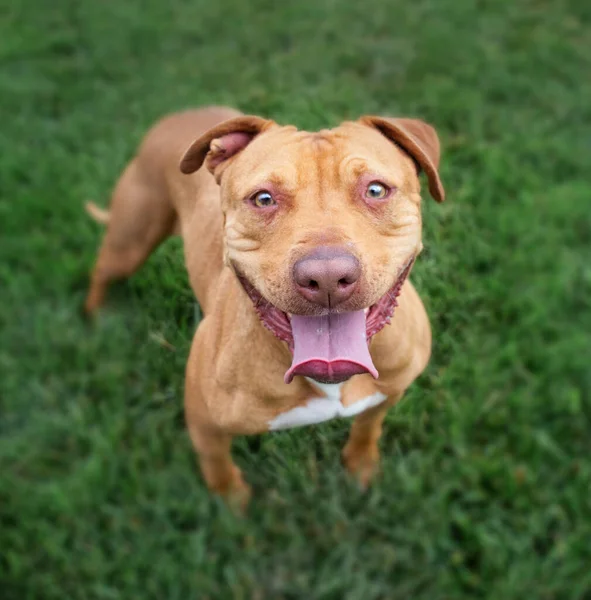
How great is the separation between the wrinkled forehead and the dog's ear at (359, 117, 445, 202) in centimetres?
2

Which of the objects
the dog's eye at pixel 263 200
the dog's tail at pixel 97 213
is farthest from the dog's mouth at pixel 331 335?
the dog's tail at pixel 97 213

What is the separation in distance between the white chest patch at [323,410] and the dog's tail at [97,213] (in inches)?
85.5

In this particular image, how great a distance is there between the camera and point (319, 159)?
1962mm

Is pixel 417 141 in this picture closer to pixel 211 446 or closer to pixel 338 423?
pixel 338 423

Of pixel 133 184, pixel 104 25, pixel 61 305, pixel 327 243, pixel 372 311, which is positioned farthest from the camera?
pixel 104 25

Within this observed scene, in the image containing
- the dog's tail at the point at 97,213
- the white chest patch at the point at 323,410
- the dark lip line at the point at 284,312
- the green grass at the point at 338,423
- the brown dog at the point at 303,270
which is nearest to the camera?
the brown dog at the point at 303,270

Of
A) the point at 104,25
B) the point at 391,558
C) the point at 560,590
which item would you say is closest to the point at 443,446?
the point at 391,558

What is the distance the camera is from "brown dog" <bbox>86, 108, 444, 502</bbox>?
6.14 ft

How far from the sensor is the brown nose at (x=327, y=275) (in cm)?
177

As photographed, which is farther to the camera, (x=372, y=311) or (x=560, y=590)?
(x=560, y=590)

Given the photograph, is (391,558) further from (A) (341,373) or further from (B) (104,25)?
(B) (104,25)

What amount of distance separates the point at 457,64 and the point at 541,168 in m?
1.05

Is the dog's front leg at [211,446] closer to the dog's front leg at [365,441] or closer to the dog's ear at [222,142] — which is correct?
the dog's front leg at [365,441]

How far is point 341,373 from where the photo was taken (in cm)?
191
